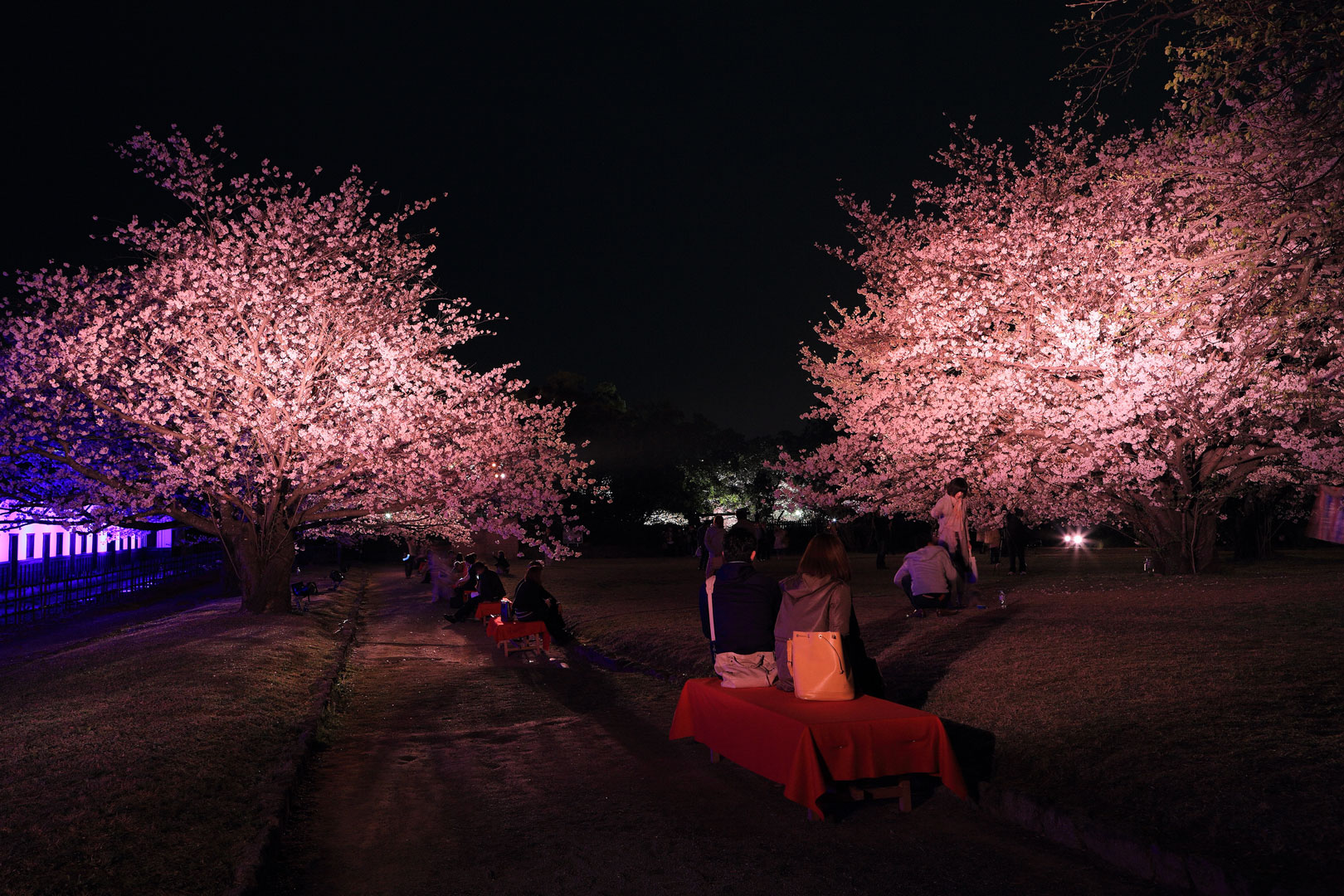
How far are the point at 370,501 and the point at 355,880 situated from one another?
49.6ft

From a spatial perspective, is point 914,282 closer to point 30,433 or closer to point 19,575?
point 30,433

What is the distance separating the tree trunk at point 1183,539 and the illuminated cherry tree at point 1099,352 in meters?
0.04

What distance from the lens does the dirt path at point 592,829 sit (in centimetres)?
513

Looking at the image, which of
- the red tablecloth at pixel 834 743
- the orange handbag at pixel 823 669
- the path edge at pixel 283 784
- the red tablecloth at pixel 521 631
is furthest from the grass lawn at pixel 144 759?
the orange handbag at pixel 823 669

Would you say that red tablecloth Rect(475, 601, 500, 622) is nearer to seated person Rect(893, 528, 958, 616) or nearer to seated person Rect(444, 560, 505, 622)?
seated person Rect(444, 560, 505, 622)

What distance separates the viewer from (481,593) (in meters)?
19.7

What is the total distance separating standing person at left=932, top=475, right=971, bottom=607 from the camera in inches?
520

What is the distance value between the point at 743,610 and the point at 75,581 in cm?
2436

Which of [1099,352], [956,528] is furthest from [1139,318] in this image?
[956,528]

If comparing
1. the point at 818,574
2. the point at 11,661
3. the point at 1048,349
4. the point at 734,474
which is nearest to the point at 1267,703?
the point at 818,574

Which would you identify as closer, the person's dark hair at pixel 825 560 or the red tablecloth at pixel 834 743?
the red tablecloth at pixel 834 743

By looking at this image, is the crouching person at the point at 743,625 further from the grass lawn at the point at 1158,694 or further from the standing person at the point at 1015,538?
the standing person at the point at 1015,538

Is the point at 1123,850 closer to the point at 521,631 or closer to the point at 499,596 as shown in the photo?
the point at 521,631

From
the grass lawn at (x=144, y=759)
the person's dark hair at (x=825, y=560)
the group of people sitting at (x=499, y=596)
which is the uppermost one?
the person's dark hair at (x=825, y=560)
